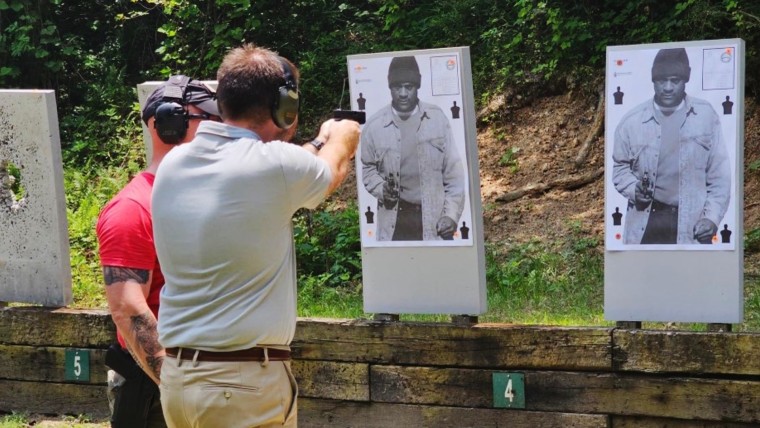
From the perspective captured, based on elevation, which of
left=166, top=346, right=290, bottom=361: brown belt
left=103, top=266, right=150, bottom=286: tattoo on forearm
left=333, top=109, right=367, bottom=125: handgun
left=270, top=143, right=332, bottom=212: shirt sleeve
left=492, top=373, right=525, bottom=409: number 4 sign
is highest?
left=333, top=109, right=367, bottom=125: handgun

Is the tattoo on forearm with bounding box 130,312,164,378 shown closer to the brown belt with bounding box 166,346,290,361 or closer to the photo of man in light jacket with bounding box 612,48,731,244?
the brown belt with bounding box 166,346,290,361

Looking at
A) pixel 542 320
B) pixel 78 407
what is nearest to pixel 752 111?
pixel 542 320

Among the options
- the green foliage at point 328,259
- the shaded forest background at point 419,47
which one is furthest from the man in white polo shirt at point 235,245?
the green foliage at point 328,259

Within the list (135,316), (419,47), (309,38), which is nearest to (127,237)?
(135,316)

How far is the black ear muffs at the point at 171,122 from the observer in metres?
3.61

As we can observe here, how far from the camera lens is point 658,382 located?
15.7ft

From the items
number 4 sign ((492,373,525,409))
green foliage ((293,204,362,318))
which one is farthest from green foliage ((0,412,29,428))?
number 4 sign ((492,373,525,409))

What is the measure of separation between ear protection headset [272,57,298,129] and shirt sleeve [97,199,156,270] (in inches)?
28.9

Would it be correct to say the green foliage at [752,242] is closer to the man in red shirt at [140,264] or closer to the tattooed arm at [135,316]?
the man in red shirt at [140,264]

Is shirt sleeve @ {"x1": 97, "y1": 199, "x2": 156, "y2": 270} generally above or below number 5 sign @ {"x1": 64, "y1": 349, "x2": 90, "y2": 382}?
above

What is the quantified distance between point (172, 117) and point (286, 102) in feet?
2.41

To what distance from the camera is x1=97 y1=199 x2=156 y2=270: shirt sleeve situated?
11.4 feet

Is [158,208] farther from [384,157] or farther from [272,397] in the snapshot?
[384,157]

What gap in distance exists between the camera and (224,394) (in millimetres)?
2986
